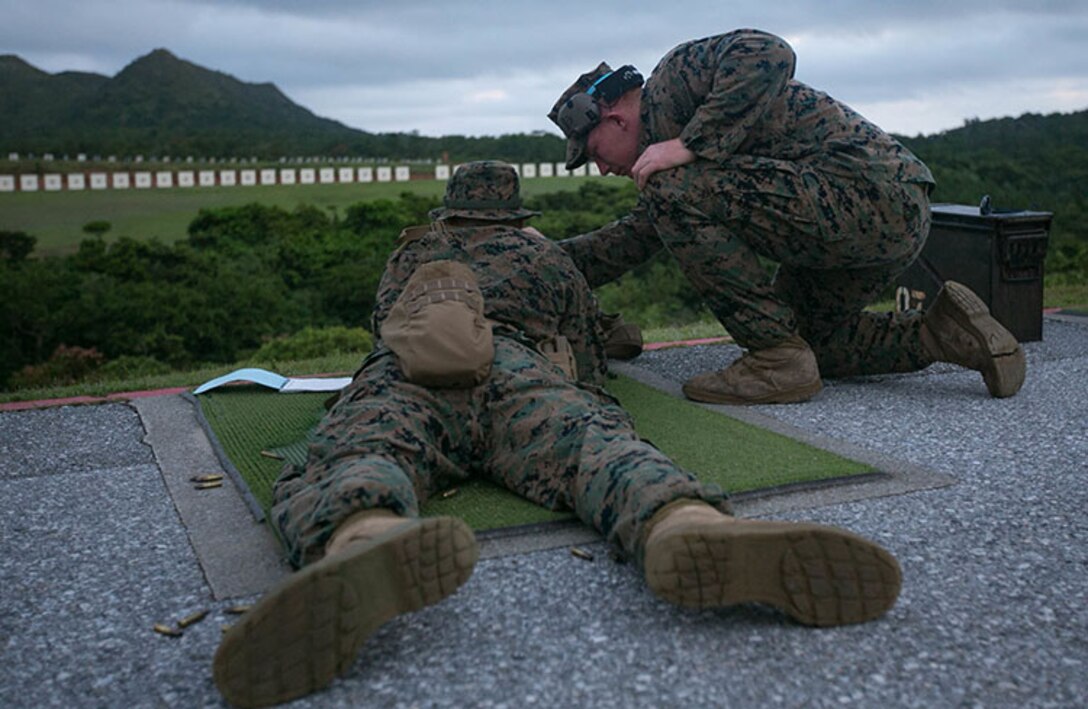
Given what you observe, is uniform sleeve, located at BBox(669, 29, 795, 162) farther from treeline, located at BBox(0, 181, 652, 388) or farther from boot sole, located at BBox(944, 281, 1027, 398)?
treeline, located at BBox(0, 181, 652, 388)

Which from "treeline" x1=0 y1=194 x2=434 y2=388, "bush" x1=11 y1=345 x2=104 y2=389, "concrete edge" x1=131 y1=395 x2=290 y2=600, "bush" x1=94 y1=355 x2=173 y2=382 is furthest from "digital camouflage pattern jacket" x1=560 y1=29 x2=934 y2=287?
"treeline" x1=0 y1=194 x2=434 y2=388

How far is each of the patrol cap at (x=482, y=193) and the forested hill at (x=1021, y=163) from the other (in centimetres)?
650

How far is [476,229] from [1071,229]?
757 cm

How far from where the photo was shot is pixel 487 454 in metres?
2.60

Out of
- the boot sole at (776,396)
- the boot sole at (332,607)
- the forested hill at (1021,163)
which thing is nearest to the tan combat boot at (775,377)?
the boot sole at (776,396)

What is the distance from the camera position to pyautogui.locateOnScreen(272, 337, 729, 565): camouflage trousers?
6.43 feet

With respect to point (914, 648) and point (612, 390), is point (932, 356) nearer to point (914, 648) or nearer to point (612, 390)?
point (612, 390)

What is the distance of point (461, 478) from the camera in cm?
263

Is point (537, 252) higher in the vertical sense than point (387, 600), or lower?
higher

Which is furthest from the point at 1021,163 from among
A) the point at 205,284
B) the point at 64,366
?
the point at 64,366

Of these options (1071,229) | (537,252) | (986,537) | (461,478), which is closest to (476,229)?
(537,252)

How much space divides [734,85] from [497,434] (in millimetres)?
1503

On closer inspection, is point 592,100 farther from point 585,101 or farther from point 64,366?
point 64,366

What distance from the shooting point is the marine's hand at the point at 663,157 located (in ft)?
11.5
